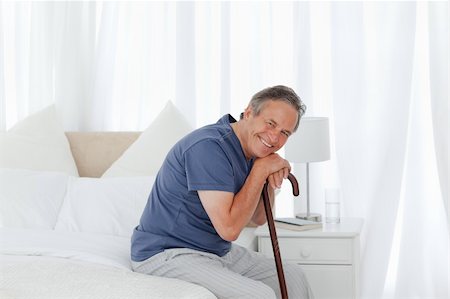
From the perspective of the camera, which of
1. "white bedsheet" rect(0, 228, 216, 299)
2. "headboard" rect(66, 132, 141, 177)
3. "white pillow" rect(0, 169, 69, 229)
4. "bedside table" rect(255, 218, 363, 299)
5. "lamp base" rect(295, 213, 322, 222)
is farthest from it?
"headboard" rect(66, 132, 141, 177)

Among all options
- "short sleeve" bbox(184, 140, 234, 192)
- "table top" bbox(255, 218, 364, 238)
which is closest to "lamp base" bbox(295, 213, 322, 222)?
"table top" bbox(255, 218, 364, 238)

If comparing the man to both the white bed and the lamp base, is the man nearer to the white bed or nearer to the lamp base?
the white bed

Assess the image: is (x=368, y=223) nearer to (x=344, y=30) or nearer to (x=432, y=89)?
(x=432, y=89)

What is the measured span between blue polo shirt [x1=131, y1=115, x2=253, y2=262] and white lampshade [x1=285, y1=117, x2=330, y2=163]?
892 mm

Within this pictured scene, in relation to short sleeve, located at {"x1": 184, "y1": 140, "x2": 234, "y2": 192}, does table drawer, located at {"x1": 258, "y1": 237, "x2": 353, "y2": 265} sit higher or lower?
lower

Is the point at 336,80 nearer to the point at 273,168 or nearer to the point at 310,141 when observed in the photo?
the point at 310,141

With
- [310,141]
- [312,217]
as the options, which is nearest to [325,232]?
[312,217]

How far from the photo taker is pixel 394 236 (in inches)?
158

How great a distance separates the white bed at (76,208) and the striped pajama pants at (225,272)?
0.34 feet

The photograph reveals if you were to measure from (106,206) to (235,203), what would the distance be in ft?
3.64

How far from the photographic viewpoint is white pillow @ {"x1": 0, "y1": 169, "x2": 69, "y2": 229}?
3521 mm

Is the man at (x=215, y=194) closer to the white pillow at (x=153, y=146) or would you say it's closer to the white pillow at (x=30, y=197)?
the white pillow at (x=30, y=197)

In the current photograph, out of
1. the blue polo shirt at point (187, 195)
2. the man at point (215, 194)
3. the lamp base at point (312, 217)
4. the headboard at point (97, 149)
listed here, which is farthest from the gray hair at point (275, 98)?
the headboard at point (97, 149)

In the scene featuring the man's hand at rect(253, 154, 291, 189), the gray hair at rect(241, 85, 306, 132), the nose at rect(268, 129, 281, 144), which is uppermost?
the gray hair at rect(241, 85, 306, 132)
